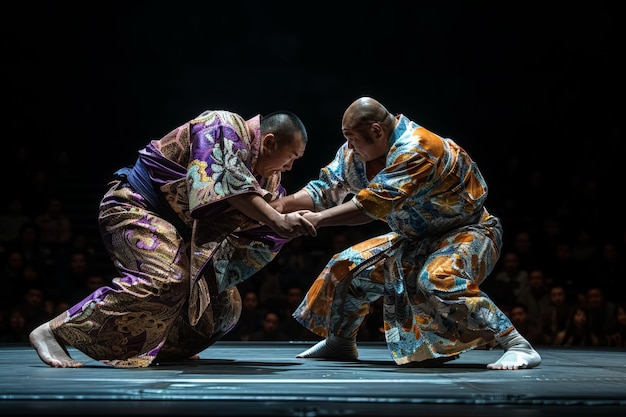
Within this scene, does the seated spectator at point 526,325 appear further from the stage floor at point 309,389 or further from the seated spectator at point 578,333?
the stage floor at point 309,389

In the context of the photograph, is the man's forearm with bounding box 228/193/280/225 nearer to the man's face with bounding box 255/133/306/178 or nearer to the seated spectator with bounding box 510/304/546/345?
the man's face with bounding box 255/133/306/178

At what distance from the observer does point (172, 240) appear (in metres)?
2.99

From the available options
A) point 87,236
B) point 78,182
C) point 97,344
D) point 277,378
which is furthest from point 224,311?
→ point 78,182

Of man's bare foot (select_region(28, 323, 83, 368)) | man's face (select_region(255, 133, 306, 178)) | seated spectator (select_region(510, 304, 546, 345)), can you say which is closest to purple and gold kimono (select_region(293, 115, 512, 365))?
man's face (select_region(255, 133, 306, 178))

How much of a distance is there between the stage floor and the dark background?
13.5 feet

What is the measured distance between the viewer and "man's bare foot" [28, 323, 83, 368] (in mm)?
2912

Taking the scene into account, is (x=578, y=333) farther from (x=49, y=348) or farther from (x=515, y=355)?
(x=49, y=348)

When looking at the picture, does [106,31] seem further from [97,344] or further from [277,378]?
[277,378]

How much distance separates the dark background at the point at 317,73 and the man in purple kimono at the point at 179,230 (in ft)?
12.8

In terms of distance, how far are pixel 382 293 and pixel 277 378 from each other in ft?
2.76

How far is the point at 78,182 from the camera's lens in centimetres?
713

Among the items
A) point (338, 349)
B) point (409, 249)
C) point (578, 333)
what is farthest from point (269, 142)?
point (578, 333)

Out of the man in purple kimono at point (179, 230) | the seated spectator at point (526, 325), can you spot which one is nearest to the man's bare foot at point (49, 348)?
the man in purple kimono at point (179, 230)

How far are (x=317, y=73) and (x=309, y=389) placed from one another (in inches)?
205
